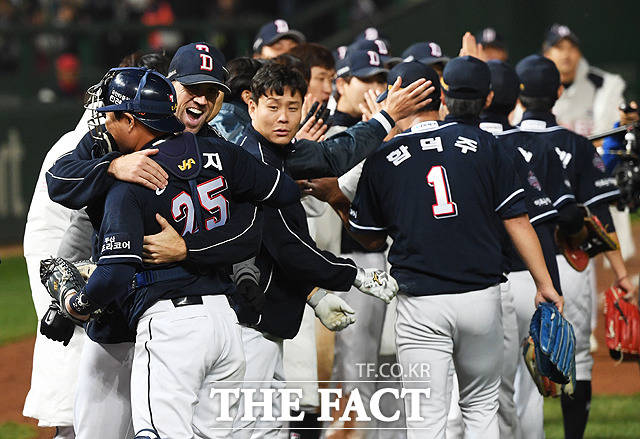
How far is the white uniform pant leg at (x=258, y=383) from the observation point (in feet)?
13.7

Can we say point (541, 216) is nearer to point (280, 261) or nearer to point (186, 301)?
point (280, 261)

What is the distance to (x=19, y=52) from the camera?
1599cm

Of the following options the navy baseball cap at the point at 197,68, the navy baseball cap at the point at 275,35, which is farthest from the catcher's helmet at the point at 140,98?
the navy baseball cap at the point at 275,35

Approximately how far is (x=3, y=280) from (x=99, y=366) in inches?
422

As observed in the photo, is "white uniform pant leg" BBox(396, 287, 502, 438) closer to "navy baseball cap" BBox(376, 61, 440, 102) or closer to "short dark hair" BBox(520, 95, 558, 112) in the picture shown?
"navy baseball cap" BBox(376, 61, 440, 102)

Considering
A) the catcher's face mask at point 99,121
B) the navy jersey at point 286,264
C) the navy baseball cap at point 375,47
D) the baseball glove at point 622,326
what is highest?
the navy baseball cap at point 375,47

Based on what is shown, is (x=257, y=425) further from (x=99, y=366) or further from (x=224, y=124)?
(x=224, y=124)

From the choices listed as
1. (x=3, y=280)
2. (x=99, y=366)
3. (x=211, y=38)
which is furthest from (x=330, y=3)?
(x=99, y=366)

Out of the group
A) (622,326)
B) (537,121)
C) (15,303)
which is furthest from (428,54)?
(15,303)

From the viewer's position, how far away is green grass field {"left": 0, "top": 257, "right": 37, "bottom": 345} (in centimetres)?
1053

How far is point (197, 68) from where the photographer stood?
4090 mm

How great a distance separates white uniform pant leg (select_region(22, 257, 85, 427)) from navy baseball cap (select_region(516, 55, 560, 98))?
2.73 meters

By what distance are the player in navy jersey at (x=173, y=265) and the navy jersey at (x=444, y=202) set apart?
0.82 meters

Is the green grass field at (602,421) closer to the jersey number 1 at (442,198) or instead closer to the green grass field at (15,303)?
the jersey number 1 at (442,198)
